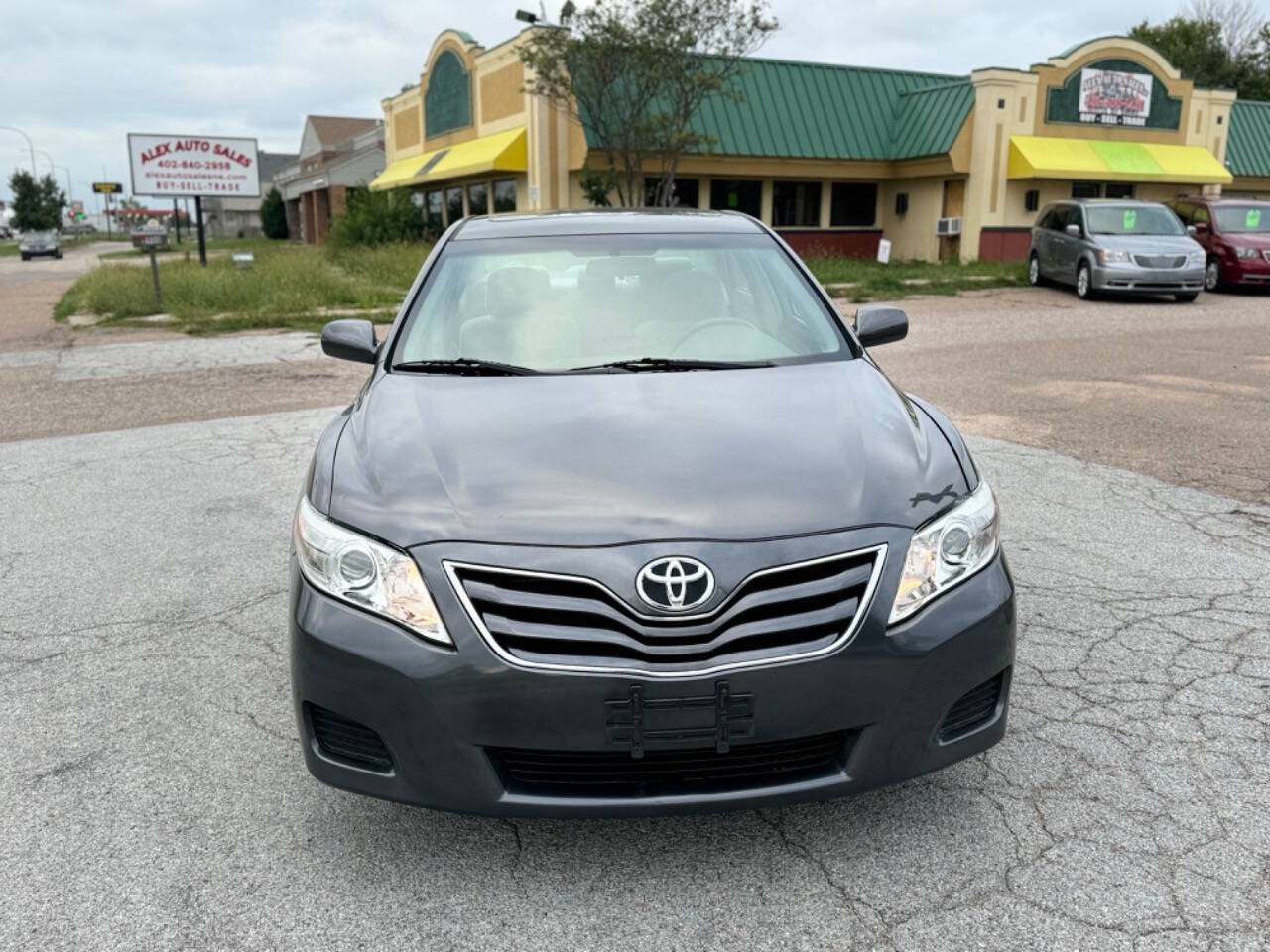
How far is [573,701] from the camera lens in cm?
241

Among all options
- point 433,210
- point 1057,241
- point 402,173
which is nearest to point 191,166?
point 402,173

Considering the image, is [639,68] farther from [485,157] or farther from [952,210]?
[952,210]

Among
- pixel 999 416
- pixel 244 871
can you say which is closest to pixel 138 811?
pixel 244 871

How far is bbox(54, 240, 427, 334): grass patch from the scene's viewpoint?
17266 mm

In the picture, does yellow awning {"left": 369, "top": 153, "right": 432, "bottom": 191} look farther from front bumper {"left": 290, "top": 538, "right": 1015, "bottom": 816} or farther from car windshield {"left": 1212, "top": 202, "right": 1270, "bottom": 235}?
front bumper {"left": 290, "top": 538, "right": 1015, "bottom": 816}

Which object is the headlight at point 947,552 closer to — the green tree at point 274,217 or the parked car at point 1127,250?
the parked car at point 1127,250

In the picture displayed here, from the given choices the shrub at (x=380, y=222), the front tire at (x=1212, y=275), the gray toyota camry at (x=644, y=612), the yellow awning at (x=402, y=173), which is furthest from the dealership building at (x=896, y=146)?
the gray toyota camry at (x=644, y=612)

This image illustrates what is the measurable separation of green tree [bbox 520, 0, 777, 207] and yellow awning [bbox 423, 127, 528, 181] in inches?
80.7

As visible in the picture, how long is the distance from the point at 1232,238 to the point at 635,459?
21.9m

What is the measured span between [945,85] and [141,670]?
30.9 m

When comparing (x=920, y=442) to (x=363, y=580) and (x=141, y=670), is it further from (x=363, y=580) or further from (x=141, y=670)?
(x=141, y=670)

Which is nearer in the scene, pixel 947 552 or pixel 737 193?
pixel 947 552

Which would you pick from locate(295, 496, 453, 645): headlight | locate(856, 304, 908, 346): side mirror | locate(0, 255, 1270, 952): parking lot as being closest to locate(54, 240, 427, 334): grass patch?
locate(0, 255, 1270, 952): parking lot

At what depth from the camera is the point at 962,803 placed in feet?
9.87
